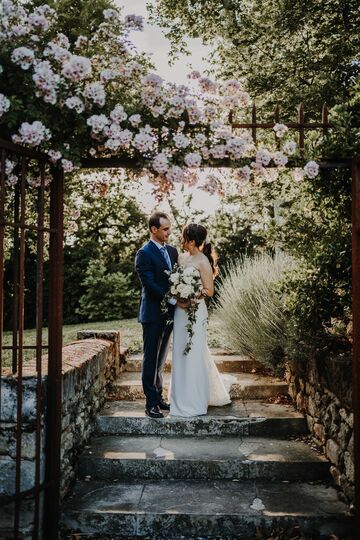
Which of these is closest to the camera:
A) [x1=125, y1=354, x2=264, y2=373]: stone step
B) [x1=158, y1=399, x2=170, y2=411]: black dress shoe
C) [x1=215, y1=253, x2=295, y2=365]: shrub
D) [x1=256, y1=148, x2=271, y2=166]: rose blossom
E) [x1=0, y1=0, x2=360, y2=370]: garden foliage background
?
[x1=256, y1=148, x2=271, y2=166]: rose blossom

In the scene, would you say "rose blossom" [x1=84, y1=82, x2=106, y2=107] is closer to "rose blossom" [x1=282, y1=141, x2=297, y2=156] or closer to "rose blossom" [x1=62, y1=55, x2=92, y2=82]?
"rose blossom" [x1=62, y1=55, x2=92, y2=82]

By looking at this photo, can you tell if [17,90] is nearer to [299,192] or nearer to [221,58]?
[299,192]

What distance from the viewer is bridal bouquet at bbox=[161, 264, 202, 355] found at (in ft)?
18.9

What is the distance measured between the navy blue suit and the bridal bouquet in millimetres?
128

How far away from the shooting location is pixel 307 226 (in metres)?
5.64

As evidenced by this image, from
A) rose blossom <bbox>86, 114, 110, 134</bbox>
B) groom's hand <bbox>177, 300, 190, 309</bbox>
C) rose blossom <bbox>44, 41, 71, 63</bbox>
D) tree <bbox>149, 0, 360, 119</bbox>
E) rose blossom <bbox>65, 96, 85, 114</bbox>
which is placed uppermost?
tree <bbox>149, 0, 360, 119</bbox>

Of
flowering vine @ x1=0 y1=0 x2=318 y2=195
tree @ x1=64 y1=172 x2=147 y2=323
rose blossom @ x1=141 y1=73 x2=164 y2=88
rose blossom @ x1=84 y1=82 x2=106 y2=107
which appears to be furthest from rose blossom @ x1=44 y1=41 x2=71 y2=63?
tree @ x1=64 y1=172 x2=147 y2=323

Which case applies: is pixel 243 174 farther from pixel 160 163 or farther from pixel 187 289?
pixel 187 289

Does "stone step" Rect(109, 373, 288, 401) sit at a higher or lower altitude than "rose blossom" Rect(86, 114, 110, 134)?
lower

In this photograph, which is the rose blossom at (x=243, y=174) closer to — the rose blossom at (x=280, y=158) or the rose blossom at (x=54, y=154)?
the rose blossom at (x=280, y=158)

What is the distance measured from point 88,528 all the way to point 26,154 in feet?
9.44

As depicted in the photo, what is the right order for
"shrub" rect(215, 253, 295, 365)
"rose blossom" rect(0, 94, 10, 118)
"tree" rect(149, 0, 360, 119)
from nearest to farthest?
"rose blossom" rect(0, 94, 10, 118) → "shrub" rect(215, 253, 295, 365) → "tree" rect(149, 0, 360, 119)

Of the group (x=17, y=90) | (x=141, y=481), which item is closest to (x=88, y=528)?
(x=141, y=481)

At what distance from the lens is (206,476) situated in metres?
4.95
